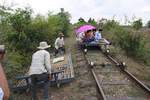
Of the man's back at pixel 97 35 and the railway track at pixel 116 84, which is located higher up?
the man's back at pixel 97 35

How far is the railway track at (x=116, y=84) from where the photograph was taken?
1209cm

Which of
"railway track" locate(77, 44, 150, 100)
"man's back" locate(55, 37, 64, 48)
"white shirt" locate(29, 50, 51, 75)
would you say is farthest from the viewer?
"man's back" locate(55, 37, 64, 48)

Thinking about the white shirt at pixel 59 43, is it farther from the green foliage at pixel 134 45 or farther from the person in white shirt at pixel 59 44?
the green foliage at pixel 134 45

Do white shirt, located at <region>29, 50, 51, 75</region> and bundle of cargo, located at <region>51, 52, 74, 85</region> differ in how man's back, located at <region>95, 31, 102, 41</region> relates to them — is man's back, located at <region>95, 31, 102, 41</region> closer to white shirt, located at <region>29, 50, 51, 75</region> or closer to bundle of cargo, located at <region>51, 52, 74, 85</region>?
bundle of cargo, located at <region>51, 52, 74, 85</region>

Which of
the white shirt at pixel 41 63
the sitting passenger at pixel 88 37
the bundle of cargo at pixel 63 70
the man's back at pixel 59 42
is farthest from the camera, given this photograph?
the sitting passenger at pixel 88 37

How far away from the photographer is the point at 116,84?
1408cm

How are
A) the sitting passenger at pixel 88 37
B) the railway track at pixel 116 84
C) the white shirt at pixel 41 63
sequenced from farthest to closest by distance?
the sitting passenger at pixel 88 37 < the railway track at pixel 116 84 < the white shirt at pixel 41 63

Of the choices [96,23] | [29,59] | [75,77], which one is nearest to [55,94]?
[75,77]

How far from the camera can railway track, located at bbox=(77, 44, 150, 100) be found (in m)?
12.1

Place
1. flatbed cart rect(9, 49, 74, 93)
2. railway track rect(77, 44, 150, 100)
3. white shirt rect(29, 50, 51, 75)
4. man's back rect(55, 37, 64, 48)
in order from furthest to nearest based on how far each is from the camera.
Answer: man's back rect(55, 37, 64, 48), flatbed cart rect(9, 49, 74, 93), railway track rect(77, 44, 150, 100), white shirt rect(29, 50, 51, 75)

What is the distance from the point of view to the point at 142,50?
2411 centimetres

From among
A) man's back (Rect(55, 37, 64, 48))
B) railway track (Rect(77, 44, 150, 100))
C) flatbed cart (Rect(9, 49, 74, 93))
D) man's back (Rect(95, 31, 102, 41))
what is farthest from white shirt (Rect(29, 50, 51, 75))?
man's back (Rect(95, 31, 102, 41))

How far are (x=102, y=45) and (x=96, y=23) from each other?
2194cm

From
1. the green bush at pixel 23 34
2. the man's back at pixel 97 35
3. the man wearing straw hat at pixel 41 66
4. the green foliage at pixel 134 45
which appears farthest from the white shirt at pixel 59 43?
the man wearing straw hat at pixel 41 66
